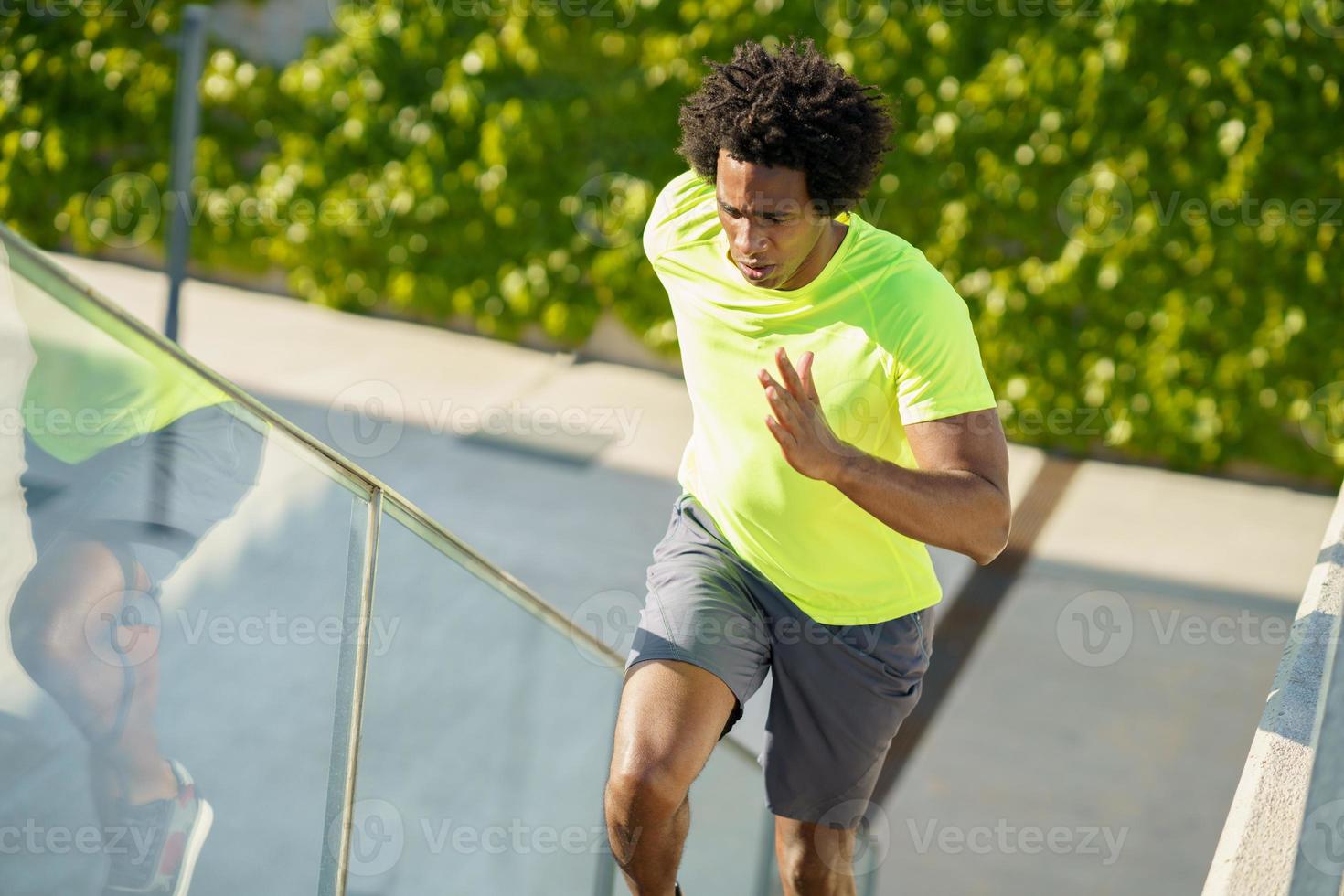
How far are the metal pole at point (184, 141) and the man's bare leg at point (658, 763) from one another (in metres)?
3.33

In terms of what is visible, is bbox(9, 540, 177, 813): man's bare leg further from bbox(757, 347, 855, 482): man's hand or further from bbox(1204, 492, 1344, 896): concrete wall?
bbox(1204, 492, 1344, 896): concrete wall

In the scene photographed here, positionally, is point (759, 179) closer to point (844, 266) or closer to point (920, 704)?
point (844, 266)

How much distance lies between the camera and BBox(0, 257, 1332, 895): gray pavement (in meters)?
5.09

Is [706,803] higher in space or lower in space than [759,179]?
lower

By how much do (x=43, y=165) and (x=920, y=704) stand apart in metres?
6.36

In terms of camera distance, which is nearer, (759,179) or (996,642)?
(759,179)

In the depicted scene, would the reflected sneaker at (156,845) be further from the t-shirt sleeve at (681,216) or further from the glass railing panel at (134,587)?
the t-shirt sleeve at (681,216)

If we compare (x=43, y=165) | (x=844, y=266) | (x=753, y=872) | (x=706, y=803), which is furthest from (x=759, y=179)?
(x=43, y=165)

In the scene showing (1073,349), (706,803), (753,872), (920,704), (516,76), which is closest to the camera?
(706,803)

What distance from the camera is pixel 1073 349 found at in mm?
7316

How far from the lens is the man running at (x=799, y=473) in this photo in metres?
2.35

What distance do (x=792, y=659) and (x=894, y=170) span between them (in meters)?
5.17
